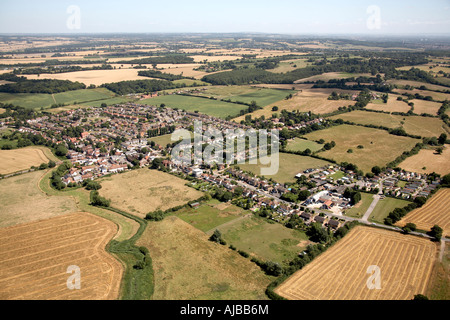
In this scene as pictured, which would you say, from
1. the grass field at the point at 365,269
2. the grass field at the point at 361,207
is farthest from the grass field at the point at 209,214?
the grass field at the point at 361,207

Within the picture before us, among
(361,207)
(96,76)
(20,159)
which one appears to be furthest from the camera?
(96,76)

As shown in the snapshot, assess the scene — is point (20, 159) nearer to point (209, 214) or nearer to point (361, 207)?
point (209, 214)

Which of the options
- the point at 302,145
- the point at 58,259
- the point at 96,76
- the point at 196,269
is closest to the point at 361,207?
the point at 196,269

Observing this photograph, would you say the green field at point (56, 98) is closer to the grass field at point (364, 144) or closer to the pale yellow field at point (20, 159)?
the pale yellow field at point (20, 159)

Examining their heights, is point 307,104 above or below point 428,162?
above

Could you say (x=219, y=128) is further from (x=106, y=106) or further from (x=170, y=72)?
(x=170, y=72)

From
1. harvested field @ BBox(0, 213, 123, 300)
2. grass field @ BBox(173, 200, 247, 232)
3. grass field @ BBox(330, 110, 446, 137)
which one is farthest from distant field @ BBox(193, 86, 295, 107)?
harvested field @ BBox(0, 213, 123, 300)
